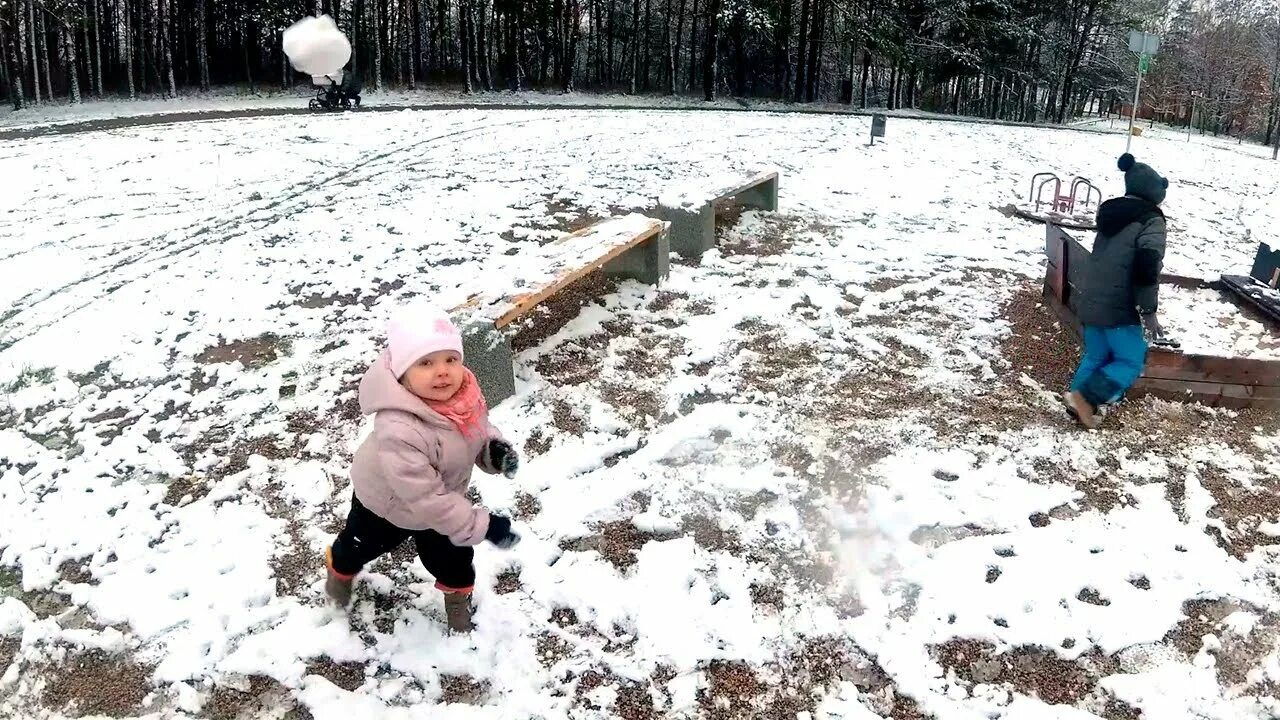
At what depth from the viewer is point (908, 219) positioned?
951 centimetres

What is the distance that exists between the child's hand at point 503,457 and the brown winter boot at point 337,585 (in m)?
0.79

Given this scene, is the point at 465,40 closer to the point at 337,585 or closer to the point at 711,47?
the point at 711,47

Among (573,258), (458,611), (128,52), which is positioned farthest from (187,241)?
(128,52)

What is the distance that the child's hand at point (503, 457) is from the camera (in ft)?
9.53

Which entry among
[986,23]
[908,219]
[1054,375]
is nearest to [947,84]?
[986,23]

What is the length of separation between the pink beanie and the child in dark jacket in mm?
3771

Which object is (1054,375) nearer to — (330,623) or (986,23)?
(330,623)

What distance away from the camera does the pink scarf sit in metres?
2.72

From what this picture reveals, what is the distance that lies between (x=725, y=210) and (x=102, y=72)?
920 inches

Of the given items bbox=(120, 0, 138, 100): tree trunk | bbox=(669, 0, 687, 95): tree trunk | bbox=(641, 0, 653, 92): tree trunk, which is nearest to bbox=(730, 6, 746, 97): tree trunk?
bbox=(669, 0, 687, 95): tree trunk

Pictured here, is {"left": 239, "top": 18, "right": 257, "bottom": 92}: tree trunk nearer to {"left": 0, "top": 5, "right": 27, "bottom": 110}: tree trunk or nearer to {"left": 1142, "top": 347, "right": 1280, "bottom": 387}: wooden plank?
{"left": 0, "top": 5, "right": 27, "bottom": 110}: tree trunk

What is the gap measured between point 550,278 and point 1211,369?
414cm

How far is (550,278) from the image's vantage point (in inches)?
201

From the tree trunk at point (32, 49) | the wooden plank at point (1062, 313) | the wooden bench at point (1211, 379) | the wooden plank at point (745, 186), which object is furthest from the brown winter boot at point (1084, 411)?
the tree trunk at point (32, 49)
